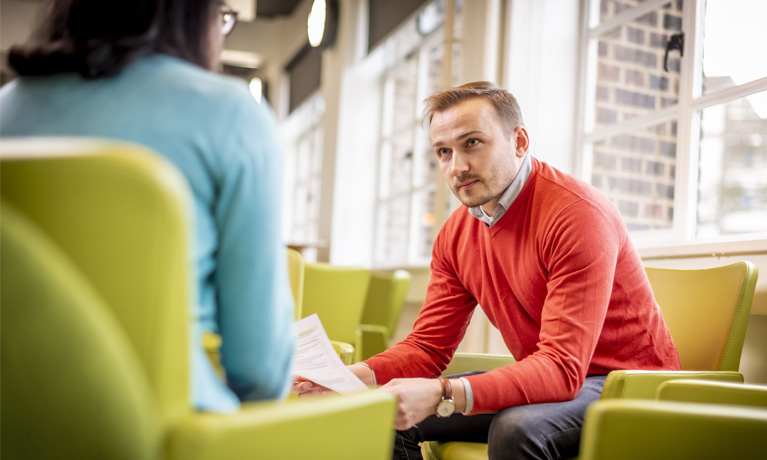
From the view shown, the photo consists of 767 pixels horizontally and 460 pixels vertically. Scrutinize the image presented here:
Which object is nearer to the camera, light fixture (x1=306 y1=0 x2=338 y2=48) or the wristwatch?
the wristwatch

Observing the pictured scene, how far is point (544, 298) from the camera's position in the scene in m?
1.69

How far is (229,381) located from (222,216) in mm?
213

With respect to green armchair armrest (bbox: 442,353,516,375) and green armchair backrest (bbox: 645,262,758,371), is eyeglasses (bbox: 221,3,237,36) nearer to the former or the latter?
green armchair armrest (bbox: 442,353,516,375)

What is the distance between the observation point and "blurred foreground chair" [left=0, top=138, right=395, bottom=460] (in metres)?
0.58

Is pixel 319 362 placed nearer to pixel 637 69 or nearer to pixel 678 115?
pixel 678 115

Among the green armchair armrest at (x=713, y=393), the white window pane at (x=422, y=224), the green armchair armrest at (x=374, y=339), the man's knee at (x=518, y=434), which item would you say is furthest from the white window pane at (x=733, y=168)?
the white window pane at (x=422, y=224)

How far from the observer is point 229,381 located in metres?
0.84

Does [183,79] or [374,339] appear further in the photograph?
[374,339]

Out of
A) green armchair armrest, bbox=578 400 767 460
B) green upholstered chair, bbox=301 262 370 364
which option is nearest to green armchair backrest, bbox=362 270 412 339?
green upholstered chair, bbox=301 262 370 364

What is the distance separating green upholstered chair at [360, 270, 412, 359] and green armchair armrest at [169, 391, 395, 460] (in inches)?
116

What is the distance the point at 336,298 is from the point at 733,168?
1.88 m

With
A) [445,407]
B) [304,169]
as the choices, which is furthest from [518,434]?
[304,169]

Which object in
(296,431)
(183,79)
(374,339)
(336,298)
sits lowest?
(374,339)

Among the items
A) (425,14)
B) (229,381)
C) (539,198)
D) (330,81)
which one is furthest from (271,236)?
(330,81)
